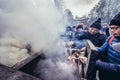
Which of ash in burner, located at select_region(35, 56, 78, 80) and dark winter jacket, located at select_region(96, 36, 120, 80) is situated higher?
dark winter jacket, located at select_region(96, 36, 120, 80)

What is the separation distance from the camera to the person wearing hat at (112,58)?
6.73 feet

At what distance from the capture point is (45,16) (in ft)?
25.5

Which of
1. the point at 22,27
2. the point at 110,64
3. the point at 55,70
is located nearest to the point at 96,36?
the point at 55,70

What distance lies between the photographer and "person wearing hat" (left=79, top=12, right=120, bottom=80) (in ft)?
6.73

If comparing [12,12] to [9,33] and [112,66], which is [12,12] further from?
[112,66]

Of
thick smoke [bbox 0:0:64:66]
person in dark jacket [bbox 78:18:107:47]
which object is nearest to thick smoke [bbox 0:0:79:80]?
thick smoke [bbox 0:0:64:66]

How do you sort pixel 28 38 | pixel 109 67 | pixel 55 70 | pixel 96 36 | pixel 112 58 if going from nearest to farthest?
pixel 109 67 → pixel 112 58 → pixel 55 70 → pixel 96 36 → pixel 28 38

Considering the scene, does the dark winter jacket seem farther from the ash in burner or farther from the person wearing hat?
the ash in burner

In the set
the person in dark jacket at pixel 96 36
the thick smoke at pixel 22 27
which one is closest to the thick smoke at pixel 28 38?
the thick smoke at pixel 22 27

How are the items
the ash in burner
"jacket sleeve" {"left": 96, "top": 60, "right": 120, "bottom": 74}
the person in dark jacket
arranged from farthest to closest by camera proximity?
the person in dark jacket → the ash in burner → "jacket sleeve" {"left": 96, "top": 60, "right": 120, "bottom": 74}

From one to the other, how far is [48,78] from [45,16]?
508 centimetres

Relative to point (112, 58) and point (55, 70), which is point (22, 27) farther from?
point (112, 58)

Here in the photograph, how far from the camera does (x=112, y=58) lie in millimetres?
2191

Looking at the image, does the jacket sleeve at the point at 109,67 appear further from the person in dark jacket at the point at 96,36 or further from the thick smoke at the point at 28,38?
the person in dark jacket at the point at 96,36
